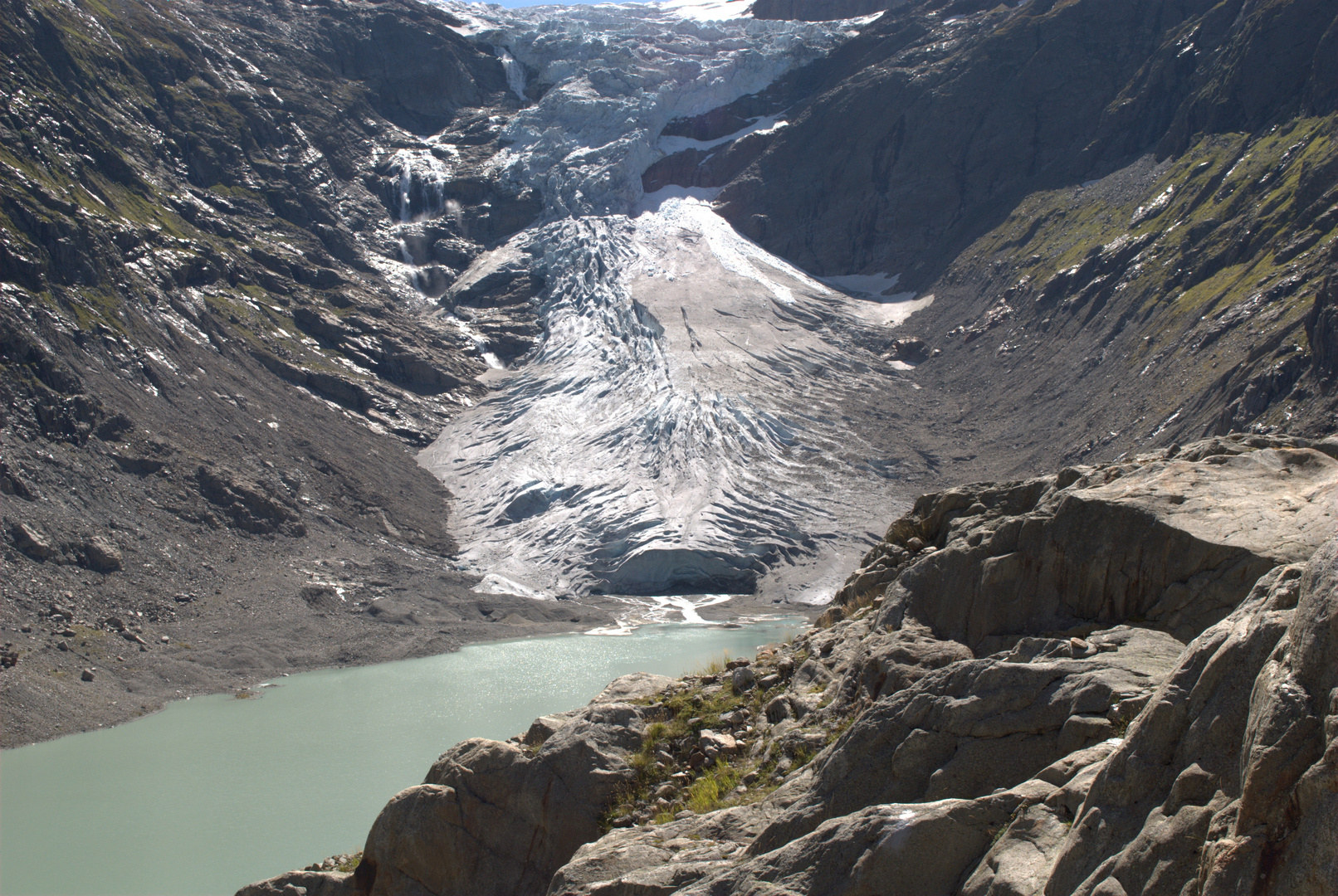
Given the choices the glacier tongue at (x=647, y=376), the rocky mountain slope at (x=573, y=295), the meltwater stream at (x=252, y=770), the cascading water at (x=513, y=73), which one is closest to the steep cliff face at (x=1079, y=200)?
the rocky mountain slope at (x=573, y=295)

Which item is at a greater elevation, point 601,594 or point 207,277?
point 207,277

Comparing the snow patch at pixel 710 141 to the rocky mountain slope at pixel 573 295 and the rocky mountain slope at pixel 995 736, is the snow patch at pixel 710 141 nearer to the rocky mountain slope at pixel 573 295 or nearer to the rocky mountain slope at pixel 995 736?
the rocky mountain slope at pixel 573 295

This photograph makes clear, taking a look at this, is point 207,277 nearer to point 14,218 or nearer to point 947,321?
point 14,218

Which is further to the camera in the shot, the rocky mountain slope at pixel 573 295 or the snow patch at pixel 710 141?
the snow patch at pixel 710 141

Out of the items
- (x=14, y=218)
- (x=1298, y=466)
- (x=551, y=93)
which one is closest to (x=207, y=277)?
(x=14, y=218)

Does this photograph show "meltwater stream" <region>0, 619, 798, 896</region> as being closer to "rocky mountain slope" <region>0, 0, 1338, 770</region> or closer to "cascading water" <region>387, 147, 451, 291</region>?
"rocky mountain slope" <region>0, 0, 1338, 770</region>

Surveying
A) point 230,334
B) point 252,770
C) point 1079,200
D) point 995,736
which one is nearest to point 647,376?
point 230,334
